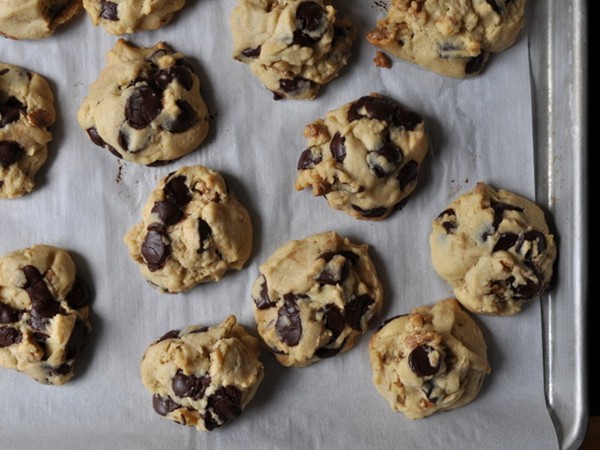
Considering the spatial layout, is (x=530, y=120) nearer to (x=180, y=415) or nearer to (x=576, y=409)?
(x=576, y=409)

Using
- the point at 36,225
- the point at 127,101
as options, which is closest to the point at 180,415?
the point at 36,225

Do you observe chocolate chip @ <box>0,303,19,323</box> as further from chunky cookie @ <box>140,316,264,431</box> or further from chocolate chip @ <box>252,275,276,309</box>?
chocolate chip @ <box>252,275,276,309</box>

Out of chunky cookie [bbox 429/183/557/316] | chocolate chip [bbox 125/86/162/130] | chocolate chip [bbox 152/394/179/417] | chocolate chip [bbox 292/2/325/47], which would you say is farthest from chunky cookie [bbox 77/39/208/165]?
chunky cookie [bbox 429/183/557/316]

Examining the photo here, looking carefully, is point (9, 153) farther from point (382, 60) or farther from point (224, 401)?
point (382, 60)

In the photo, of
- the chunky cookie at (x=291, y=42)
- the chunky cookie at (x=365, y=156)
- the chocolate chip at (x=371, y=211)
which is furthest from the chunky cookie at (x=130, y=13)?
the chocolate chip at (x=371, y=211)

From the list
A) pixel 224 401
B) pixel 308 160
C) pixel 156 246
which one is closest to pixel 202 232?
pixel 156 246

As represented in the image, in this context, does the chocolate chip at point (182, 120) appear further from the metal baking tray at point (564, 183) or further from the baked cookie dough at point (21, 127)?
the metal baking tray at point (564, 183)
